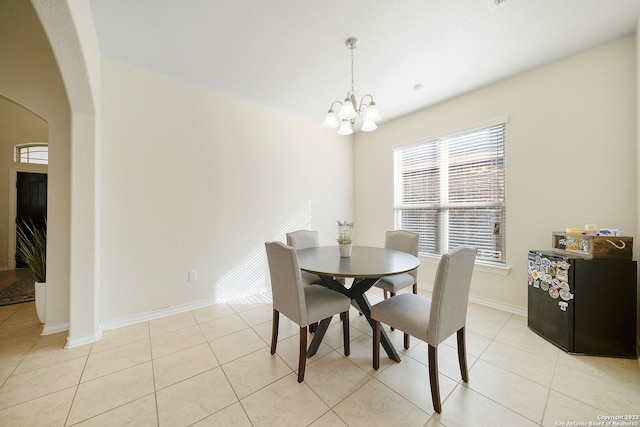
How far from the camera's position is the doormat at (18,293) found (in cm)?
280

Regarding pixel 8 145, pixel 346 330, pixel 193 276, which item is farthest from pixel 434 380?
pixel 8 145

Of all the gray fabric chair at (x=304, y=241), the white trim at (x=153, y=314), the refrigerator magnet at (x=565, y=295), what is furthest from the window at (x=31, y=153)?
the refrigerator magnet at (x=565, y=295)

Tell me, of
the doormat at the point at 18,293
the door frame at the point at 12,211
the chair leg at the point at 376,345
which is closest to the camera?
the chair leg at the point at 376,345

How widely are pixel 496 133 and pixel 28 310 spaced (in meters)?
5.76

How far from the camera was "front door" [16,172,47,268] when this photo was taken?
4.28m

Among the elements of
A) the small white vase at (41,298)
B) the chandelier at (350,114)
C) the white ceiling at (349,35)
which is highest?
the white ceiling at (349,35)

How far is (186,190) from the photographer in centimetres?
267

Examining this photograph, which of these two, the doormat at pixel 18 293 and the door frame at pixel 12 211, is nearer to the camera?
the doormat at pixel 18 293

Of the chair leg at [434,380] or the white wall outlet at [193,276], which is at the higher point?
the white wall outlet at [193,276]

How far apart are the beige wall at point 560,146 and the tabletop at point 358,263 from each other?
1576 millimetres

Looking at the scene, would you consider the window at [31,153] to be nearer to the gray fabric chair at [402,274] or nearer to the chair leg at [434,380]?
the gray fabric chair at [402,274]

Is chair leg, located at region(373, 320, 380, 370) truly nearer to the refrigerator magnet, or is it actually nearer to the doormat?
the refrigerator magnet

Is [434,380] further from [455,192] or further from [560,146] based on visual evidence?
[560,146]

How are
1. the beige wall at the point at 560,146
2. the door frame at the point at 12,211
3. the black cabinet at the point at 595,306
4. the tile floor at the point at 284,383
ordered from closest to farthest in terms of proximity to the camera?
the tile floor at the point at 284,383, the black cabinet at the point at 595,306, the beige wall at the point at 560,146, the door frame at the point at 12,211
